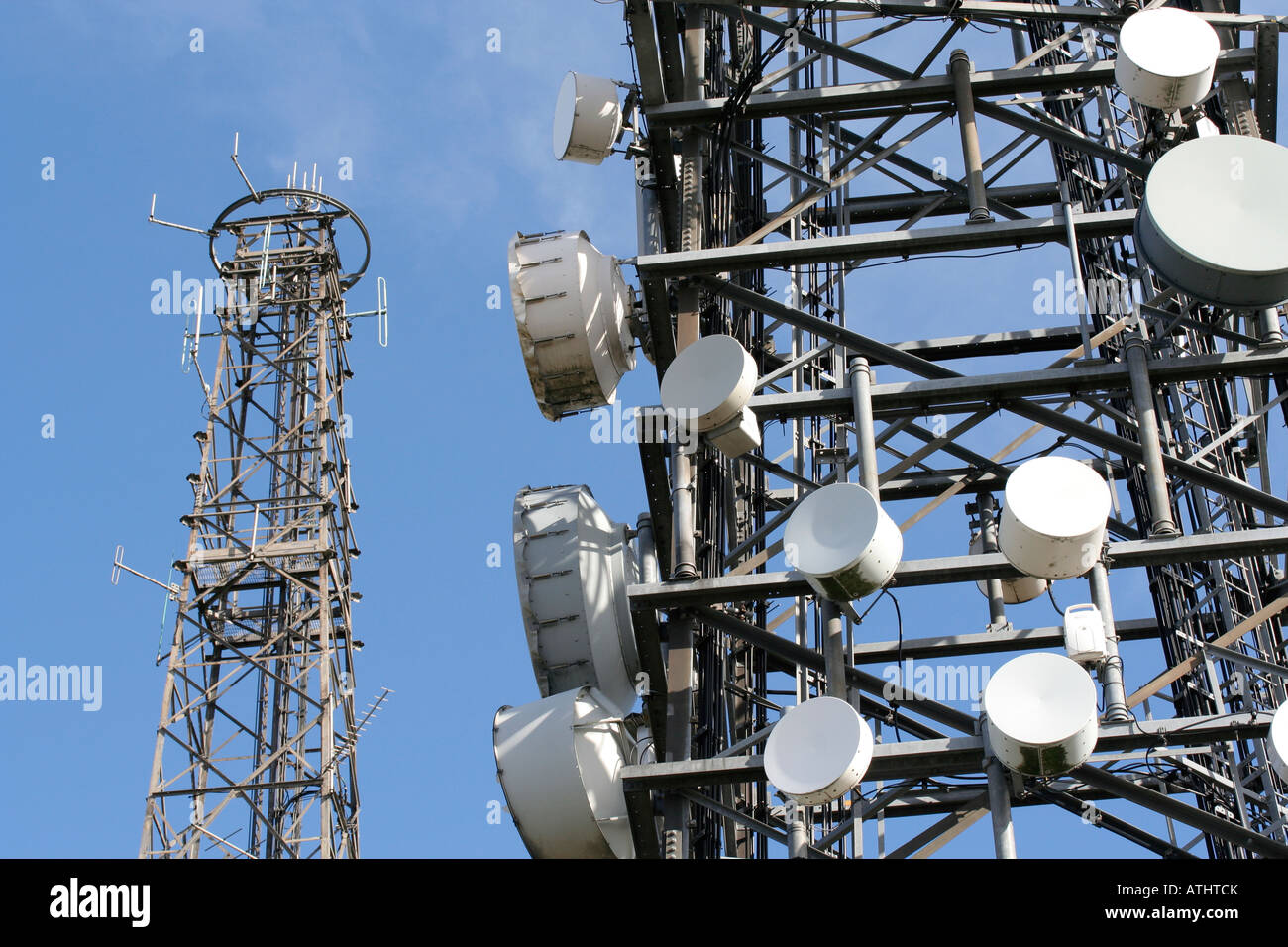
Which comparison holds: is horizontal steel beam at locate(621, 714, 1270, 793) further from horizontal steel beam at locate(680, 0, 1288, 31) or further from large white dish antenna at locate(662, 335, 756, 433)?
horizontal steel beam at locate(680, 0, 1288, 31)

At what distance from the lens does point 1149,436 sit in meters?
16.5

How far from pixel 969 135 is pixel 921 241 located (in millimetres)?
1507

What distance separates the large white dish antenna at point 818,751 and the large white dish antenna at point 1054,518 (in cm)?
205

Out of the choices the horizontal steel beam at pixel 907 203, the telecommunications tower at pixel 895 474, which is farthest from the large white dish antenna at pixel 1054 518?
the horizontal steel beam at pixel 907 203

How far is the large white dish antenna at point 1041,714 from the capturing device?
13.9m

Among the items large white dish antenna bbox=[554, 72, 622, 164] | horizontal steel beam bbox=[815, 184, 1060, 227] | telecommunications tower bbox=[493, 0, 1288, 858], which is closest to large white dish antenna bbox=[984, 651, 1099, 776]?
telecommunications tower bbox=[493, 0, 1288, 858]

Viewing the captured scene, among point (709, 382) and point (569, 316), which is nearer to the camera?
point (709, 382)

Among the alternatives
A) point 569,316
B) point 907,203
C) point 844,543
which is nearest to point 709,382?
point 844,543

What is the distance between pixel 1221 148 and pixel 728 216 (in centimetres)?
660

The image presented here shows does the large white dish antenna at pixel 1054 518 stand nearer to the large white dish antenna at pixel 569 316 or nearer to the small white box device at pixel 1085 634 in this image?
the small white box device at pixel 1085 634

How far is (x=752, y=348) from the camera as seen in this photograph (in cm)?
2244

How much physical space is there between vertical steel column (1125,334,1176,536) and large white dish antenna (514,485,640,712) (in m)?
5.69

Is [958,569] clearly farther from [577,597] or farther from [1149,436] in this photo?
[577,597]

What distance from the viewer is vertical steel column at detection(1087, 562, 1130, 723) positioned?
591 inches
